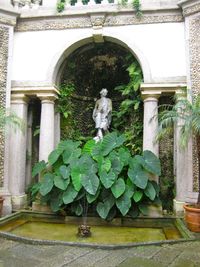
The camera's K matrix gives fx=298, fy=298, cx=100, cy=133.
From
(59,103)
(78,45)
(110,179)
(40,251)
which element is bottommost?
(40,251)

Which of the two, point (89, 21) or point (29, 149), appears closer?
point (89, 21)

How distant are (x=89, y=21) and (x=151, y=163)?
13.4ft

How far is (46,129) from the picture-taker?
24.9 ft

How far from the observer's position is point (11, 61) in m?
7.84

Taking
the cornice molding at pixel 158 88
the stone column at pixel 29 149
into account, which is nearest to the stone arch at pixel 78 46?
the cornice molding at pixel 158 88

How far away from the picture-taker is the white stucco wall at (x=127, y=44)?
7.39 m

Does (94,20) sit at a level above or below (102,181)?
above

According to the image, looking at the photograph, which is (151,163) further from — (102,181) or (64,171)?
(64,171)

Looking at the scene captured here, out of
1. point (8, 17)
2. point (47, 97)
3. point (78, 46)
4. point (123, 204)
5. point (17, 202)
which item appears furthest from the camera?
point (78, 46)

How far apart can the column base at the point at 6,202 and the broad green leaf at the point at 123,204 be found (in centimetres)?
281

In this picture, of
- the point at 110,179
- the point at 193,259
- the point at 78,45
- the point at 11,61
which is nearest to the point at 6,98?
the point at 11,61

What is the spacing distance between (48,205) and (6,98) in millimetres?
2910

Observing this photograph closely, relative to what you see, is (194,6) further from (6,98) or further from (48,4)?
(6,98)

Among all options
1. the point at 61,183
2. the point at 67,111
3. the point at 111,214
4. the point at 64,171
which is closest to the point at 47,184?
the point at 61,183
